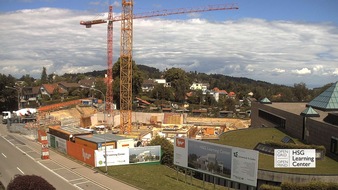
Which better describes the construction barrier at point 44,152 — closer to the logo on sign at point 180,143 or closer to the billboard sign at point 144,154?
the billboard sign at point 144,154

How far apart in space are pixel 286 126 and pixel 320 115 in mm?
6196

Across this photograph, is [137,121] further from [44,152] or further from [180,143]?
[180,143]

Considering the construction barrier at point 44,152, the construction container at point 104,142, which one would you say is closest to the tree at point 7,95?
the construction barrier at point 44,152

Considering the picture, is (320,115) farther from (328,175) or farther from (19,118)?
(19,118)

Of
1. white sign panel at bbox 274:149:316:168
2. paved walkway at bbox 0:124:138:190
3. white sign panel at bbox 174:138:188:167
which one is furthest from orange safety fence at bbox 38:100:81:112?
white sign panel at bbox 274:149:316:168

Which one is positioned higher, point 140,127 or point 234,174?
point 234,174

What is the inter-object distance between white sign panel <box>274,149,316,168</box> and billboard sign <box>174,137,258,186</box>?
4219 millimetres

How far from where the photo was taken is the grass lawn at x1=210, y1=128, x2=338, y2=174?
87.2ft

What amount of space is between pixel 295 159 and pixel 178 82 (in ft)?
332

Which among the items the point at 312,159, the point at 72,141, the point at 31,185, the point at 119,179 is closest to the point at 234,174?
the point at 312,159

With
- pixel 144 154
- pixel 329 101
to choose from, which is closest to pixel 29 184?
pixel 144 154

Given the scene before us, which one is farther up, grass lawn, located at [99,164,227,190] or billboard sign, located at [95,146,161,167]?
billboard sign, located at [95,146,161,167]

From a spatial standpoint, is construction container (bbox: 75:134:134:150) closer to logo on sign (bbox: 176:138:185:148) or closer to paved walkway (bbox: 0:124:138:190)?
paved walkway (bbox: 0:124:138:190)

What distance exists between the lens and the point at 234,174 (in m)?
23.6
